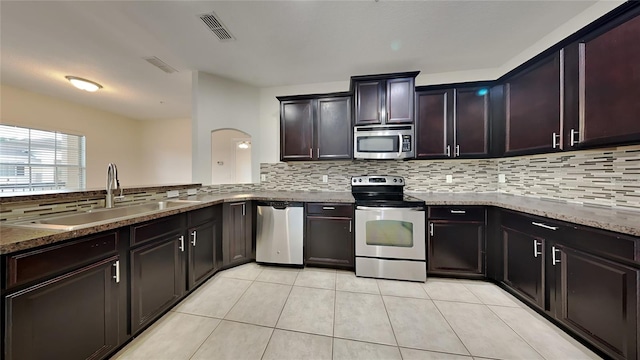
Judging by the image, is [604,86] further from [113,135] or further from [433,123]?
[113,135]

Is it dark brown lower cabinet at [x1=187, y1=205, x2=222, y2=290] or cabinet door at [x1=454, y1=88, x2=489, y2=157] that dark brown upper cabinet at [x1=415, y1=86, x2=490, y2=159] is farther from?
dark brown lower cabinet at [x1=187, y1=205, x2=222, y2=290]

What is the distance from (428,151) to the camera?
2.71 m

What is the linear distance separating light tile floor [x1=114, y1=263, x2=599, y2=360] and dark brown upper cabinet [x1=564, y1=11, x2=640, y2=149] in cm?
152

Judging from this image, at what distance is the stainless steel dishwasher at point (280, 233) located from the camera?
264 cm

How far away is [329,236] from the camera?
2.60m

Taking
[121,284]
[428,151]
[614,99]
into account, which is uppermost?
[614,99]

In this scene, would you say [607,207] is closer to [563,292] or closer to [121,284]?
[563,292]

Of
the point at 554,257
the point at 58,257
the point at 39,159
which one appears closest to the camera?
the point at 58,257

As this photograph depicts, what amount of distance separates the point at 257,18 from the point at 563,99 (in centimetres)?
279

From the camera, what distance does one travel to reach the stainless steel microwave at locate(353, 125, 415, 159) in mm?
2650

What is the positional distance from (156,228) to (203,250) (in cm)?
69

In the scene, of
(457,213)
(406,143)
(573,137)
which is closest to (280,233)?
(406,143)

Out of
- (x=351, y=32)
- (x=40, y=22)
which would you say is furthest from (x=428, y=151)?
(x=40, y=22)

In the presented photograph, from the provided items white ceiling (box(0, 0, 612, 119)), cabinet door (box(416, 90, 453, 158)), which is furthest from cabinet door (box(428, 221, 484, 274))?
white ceiling (box(0, 0, 612, 119))
